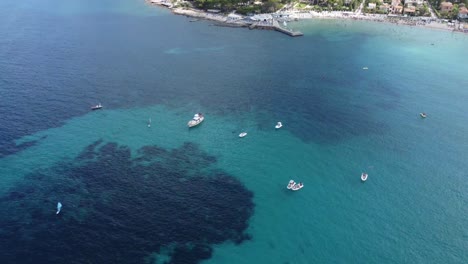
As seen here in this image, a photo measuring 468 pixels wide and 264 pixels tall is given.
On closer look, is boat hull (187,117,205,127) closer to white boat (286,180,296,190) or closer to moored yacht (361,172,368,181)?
white boat (286,180,296,190)

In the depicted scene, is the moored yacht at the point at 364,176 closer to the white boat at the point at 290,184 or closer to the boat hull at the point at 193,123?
the white boat at the point at 290,184

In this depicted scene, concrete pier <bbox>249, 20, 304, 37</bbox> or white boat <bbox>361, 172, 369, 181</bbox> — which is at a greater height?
concrete pier <bbox>249, 20, 304, 37</bbox>

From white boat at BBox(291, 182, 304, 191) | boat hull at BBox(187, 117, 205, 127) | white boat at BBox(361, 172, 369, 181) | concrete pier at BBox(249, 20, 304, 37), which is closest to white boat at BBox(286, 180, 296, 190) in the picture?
white boat at BBox(291, 182, 304, 191)

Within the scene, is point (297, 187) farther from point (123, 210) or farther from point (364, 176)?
point (123, 210)

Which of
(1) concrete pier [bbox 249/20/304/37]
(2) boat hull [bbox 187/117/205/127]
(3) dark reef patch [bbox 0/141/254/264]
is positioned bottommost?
(3) dark reef patch [bbox 0/141/254/264]

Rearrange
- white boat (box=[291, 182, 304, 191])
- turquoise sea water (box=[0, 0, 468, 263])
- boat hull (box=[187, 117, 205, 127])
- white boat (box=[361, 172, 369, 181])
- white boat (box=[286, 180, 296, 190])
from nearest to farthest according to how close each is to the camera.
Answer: turquoise sea water (box=[0, 0, 468, 263]), white boat (box=[291, 182, 304, 191]), white boat (box=[286, 180, 296, 190]), white boat (box=[361, 172, 369, 181]), boat hull (box=[187, 117, 205, 127])

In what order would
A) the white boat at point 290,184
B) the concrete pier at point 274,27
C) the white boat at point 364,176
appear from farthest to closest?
the concrete pier at point 274,27 → the white boat at point 364,176 → the white boat at point 290,184

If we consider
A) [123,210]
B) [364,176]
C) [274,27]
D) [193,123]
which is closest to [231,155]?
[193,123]

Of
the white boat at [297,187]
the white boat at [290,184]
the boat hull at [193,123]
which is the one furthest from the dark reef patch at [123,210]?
the boat hull at [193,123]
